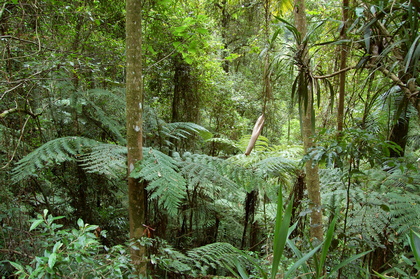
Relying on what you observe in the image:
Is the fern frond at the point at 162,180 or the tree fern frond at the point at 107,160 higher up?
the tree fern frond at the point at 107,160

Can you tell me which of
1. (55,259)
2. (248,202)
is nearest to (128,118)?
(55,259)

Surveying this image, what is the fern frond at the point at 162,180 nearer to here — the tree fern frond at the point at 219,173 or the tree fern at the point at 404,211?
the tree fern frond at the point at 219,173

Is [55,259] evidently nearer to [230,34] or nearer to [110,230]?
[110,230]

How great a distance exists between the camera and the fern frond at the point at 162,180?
1.46 m

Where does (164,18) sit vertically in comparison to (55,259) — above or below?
above

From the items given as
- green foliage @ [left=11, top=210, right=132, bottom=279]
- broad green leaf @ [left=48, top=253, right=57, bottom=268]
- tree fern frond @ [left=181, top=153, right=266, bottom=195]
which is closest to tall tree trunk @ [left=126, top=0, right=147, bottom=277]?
green foliage @ [left=11, top=210, right=132, bottom=279]

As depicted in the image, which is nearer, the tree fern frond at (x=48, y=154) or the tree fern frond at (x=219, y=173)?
the tree fern frond at (x=48, y=154)

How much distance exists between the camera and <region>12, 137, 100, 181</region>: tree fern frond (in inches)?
64.1

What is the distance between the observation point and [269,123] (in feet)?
20.6

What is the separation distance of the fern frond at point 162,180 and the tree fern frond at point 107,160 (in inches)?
6.7

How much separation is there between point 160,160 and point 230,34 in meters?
7.21

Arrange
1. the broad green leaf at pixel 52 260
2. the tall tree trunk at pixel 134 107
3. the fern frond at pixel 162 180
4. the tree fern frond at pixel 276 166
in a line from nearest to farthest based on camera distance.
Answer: the broad green leaf at pixel 52 260, the fern frond at pixel 162 180, the tall tree trunk at pixel 134 107, the tree fern frond at pixel 276 166

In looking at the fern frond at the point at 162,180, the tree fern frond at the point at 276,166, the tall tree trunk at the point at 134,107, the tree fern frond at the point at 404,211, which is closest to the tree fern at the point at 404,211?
the tree fern frond at the point at 404,211

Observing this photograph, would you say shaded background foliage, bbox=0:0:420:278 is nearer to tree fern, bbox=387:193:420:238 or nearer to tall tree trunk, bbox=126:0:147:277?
tree fern, bbox=387:193:420:238
